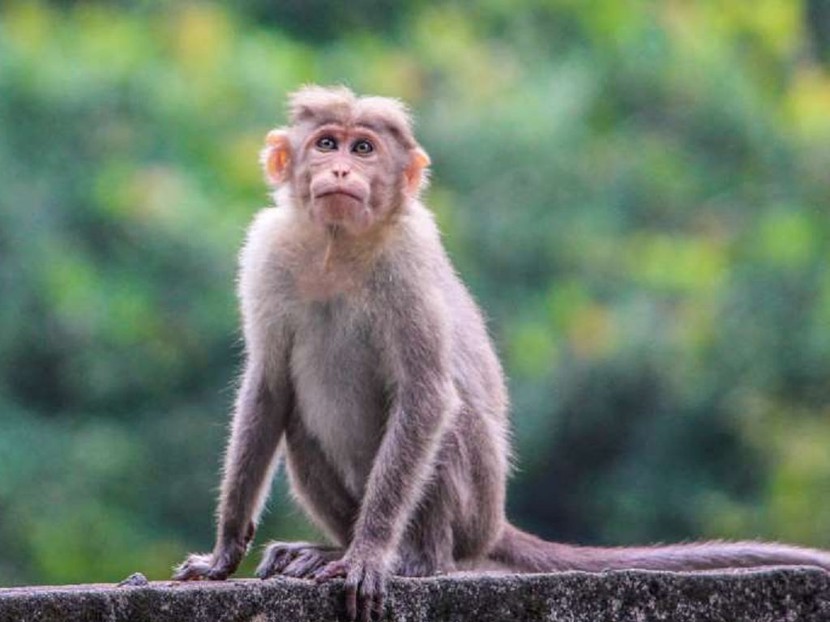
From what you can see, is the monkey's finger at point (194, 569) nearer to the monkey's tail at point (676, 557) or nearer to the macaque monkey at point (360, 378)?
the macaque monkey at point (360, 378)

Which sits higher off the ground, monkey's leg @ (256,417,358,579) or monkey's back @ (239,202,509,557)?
monkey's back @ (239,202,509,557)

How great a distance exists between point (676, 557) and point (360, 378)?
1.16 meters

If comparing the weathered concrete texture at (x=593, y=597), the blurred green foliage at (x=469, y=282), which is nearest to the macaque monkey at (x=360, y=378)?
the weathered concrete texture at (x=593, y=597)

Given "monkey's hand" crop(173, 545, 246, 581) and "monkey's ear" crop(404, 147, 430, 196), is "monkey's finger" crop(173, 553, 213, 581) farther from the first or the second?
"monkey's ear" crop(404, 147, 430, 196)

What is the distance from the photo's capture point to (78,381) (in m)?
20.6

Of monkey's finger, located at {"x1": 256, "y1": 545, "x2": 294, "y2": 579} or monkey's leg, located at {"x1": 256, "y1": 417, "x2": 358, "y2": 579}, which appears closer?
monkey's finger, located at {"x1": 256, "y1": 545, "x2": 294, "y2": 579}

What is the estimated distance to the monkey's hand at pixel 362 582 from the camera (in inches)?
248

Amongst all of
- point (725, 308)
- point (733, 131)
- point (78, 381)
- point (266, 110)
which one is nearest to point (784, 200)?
point (733, 131)

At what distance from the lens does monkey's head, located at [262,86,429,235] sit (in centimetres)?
787

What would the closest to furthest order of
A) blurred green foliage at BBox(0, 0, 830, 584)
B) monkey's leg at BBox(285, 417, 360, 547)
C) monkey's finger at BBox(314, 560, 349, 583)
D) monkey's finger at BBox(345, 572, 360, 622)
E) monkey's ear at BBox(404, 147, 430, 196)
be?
monkey's finger at BBox(345, 572, 360, 622), monkey's finger at BBox(314, 560, 349, 583), monkey's leg at BBox(285, 417, 360, 547), monkey's ear at BBox(404, 147, 430, 196), blurred green foliage at BBox(0, 0, 830, 584)

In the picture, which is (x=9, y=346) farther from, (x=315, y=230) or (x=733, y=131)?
(x=315, y=230)

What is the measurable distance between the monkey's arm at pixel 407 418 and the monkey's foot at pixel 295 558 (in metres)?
0.20

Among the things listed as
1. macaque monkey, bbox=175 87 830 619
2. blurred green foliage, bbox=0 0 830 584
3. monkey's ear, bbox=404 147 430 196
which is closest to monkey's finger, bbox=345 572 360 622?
macaque monkey, bbox=175 87 830 619

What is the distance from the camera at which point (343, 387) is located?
7.82 meters
